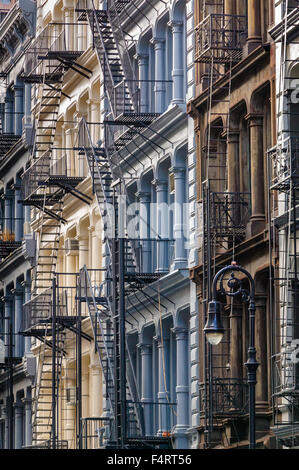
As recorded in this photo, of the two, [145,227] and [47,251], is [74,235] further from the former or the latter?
[145,227]

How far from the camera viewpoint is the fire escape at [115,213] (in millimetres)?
41625

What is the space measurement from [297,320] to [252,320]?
462 cm

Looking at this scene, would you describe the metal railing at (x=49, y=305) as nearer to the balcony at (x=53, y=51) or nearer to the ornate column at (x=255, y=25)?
the balcony at (x=53, y=51)

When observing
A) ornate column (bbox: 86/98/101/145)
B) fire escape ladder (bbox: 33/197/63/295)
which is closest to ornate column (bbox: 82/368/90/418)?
fire escape ladder (bbox: 33/197/63/295)

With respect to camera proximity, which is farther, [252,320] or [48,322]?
[48,322]

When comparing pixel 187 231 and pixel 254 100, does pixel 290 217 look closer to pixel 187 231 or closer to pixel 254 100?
pixel 254 100

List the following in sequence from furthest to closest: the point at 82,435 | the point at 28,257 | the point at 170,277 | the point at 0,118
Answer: the point at 0,118 < the point at 28,257 < the point at 82,435 < the point at 170,277

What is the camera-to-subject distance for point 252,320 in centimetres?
2970

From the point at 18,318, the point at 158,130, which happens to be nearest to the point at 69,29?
the point at 158,130

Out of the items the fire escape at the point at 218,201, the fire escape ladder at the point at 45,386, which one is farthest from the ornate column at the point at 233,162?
the fire escape ladder at the point at 45,386

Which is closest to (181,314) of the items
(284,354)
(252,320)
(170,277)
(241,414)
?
(170,277)

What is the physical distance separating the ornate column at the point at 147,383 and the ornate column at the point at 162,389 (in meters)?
0.71

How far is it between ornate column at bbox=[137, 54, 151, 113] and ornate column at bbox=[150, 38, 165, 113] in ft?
1.65

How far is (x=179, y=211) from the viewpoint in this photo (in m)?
43.6
